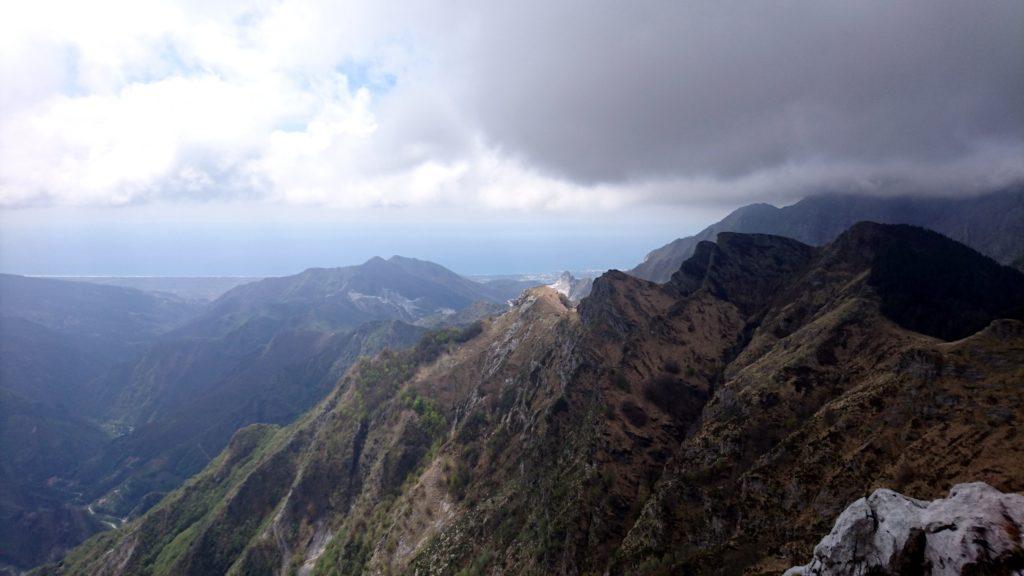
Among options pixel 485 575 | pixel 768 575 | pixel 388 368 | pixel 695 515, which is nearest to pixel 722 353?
pixel 695 515

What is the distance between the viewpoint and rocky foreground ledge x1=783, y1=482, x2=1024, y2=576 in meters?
28.6

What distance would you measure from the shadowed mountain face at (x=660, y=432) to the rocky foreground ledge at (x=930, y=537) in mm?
18749

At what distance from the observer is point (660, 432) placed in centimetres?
8988

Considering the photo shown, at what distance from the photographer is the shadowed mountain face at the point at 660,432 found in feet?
189

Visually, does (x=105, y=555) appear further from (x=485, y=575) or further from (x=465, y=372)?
(x=485, y=575)

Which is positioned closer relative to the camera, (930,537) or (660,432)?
(930,537)

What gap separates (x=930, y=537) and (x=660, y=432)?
59.1 m

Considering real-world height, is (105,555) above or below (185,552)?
below

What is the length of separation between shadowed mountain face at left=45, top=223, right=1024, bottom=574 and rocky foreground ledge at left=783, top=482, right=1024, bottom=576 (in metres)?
18.7

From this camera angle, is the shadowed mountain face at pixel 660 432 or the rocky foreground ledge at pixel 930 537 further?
the shadowed mountain face at pixel 660 432

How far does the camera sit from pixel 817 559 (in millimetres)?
38812

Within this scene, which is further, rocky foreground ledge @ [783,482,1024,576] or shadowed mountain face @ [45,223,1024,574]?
shadowed mountain face @ [45,223,1024,574]

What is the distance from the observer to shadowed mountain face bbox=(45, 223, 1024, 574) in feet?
189

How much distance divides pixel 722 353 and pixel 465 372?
96530 millimetres
